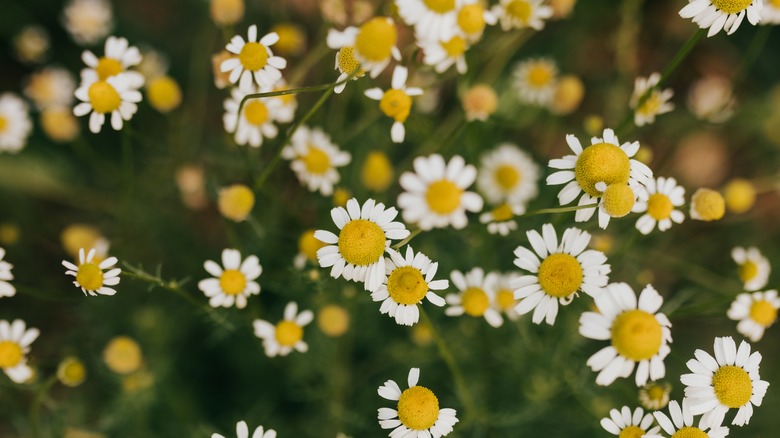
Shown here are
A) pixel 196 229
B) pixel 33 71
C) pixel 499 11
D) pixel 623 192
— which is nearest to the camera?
pixel 623 192

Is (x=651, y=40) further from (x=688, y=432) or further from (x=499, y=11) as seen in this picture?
(x=688, y=432)

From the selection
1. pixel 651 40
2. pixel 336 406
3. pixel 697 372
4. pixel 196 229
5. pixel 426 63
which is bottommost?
pixel 697 372

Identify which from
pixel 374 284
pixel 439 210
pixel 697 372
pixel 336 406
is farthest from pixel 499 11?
pixel 336 406

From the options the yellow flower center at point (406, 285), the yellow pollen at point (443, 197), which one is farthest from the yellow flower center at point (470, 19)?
the yellow flower center at point (406, 285)

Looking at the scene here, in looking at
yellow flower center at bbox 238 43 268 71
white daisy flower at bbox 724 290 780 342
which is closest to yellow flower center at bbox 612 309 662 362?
white daisy flower at bbox 724 290 780 342

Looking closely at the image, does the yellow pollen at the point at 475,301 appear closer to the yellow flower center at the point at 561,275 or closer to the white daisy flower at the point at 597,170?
the yellow flower center at the point at 561,275

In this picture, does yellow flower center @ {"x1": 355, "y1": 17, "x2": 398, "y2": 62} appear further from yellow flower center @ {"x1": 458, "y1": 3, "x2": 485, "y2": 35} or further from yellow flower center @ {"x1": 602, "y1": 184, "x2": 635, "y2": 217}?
yellow flower center @ {"x1": 602, "y1": 184, "x2": 635, "y2": 217}

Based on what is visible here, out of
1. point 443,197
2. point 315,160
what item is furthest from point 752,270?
point 315,160

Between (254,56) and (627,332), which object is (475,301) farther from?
(254,56)
